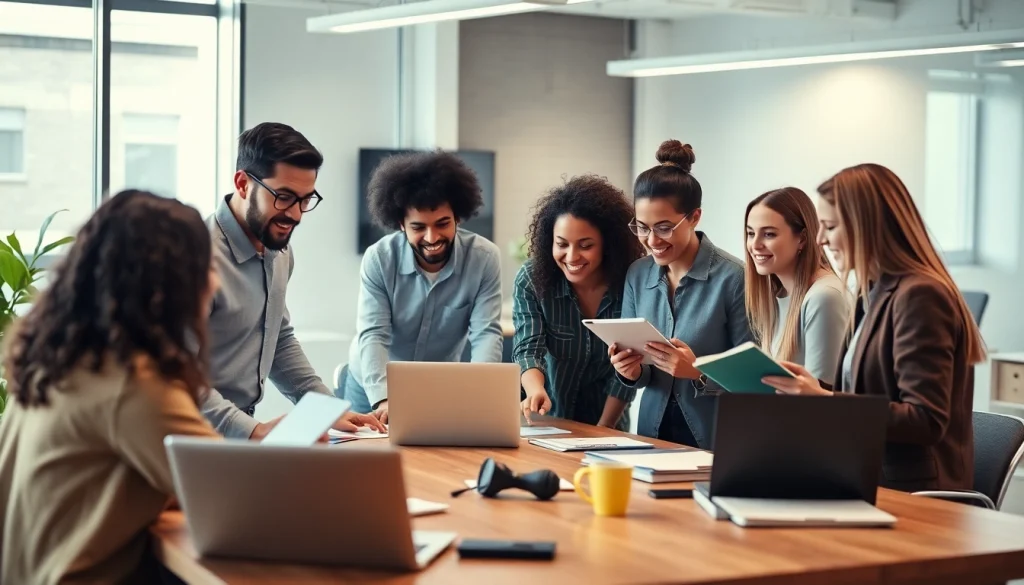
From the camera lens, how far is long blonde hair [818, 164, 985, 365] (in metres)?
2.74

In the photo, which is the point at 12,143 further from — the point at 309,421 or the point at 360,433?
the point at 309,421

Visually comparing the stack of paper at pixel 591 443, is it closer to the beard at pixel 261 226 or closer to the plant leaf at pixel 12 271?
the beard at pixel 261 226

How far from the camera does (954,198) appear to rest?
24.2 ft

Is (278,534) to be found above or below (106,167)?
below

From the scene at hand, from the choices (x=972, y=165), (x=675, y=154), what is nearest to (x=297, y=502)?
(x=675, y=154)

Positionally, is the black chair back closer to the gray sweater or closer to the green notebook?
the gray sweater

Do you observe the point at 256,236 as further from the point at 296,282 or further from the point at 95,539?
the point at 296,282

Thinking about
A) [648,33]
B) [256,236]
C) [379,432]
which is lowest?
[379,432]

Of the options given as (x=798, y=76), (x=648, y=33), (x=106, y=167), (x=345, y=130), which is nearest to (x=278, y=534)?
(x=106, y=167)

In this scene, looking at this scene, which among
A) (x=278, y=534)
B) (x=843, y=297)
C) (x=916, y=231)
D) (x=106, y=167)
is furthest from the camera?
(x=106, y=167)

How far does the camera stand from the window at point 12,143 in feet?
22.9

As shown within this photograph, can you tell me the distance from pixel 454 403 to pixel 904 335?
1135mm

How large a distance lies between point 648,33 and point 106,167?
393 cm

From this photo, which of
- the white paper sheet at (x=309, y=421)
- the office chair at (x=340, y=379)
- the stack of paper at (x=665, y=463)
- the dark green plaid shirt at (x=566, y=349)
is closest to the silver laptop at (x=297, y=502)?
the white paper sheet at (x=309, y=421)
